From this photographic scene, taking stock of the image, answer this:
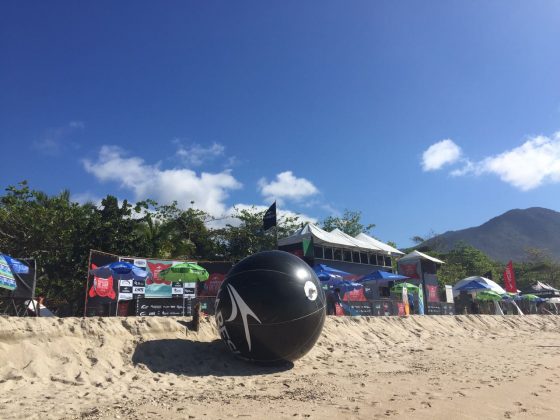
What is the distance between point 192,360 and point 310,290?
2.95 metres

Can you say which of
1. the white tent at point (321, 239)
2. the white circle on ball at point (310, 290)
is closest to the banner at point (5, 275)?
the white circle on ball at point (310, 290)

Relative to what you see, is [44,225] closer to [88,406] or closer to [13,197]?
[13,197]

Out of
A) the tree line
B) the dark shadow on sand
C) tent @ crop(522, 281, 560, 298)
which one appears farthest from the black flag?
tent @ crop(522, 281, 560, 298)

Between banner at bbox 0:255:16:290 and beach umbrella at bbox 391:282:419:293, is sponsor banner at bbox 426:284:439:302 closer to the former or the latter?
beach umbrella at bbox 391:282:419:293

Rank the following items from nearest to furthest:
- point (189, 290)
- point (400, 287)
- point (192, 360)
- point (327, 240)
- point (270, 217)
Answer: point (192, 360), point (189, 290), point (400, 287), point (270, 217), point (327, 240)

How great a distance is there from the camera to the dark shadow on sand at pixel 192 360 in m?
8.57

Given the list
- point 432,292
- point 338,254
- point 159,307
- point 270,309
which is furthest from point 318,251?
point 270,309

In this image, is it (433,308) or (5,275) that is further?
(433,308)

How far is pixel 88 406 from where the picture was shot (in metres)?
5.95

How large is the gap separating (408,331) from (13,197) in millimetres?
→ 23722

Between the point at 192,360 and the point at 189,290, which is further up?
the point at 189,290

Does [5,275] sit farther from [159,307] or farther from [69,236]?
[69,236]

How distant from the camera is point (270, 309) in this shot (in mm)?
8359

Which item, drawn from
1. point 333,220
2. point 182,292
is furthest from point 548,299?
point 182,292
